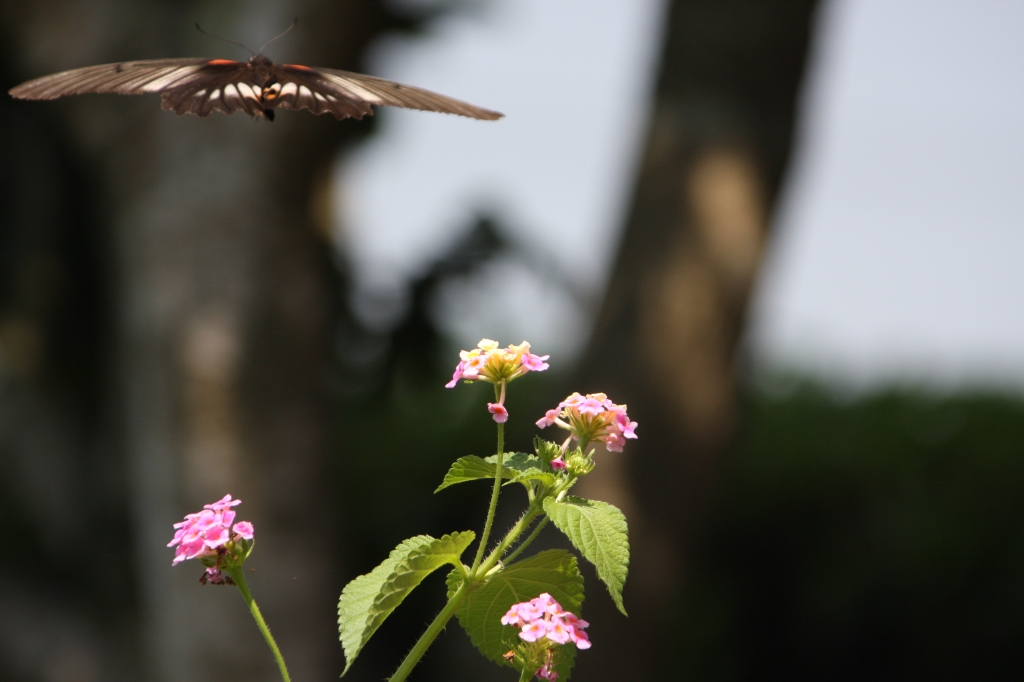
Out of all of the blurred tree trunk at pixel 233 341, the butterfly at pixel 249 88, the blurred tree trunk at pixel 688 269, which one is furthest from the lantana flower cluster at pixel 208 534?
the blurred tree trunk at pixel 233 341

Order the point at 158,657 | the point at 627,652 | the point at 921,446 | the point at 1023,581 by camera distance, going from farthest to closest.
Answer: the point at 921,446
the point at 1023,581
the point at 158,657
the point at 627,652

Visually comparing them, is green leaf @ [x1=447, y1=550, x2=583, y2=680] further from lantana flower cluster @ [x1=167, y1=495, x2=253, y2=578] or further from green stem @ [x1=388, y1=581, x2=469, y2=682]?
lantana flower cluster @ [x1=167, y1=495, x2=253, y2=578]

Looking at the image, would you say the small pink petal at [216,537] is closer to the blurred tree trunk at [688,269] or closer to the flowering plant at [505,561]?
the flowering plant at [505,561]

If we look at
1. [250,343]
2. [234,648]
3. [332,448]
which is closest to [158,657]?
[234,648]

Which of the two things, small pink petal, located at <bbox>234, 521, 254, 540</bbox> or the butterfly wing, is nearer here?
small pink petal, located at <bbox>234, 521, 254, 540</bbox>

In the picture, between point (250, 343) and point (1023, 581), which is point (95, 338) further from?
point (1023, 581)

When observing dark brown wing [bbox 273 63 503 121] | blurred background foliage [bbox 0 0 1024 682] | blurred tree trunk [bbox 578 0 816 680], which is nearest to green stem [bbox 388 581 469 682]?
dark brown wing [bbox 273 63 503 121]

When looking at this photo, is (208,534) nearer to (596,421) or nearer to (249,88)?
(596,421)
